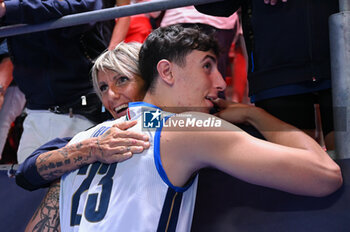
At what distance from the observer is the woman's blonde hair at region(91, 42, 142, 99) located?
1931 mm

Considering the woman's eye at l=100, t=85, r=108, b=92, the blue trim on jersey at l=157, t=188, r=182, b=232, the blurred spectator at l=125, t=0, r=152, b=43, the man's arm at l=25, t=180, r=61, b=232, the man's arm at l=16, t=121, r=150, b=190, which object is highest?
the blurred spectator at l=125, t=0, r=152, b=43

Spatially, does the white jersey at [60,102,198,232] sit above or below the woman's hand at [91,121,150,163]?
below

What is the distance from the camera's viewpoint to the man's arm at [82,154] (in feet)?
4.27

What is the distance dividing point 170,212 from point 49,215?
24.9 inches

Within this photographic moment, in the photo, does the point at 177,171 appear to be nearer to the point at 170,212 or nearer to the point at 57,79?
the point at 170,212

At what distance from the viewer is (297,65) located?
145 centimetres

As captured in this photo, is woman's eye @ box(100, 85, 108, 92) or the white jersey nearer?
the white jersey

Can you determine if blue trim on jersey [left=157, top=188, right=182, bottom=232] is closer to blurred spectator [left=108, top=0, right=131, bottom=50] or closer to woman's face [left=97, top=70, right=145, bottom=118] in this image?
woman's face [left=97, top=70, right=145, bottom=118]

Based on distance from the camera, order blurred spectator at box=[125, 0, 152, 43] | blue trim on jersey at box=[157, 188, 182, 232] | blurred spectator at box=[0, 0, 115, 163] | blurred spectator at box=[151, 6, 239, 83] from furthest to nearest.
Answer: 1. blurred spectator at box=[125, 0, 152, 43]
2. blurred spectator at box=[151, 6, 239, 83]
3. blurred spectator at box=[0, 0, 115, 163]
4. blue trim on jersey at box=[157, 188, 182, 232]

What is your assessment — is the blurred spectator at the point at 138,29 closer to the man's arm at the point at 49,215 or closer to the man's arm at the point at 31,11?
the man's arm at the point at 31,11

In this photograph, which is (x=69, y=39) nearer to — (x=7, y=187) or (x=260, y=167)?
(x=7, y=187)

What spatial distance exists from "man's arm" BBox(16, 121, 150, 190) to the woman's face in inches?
13.3

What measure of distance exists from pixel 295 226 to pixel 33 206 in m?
1.27

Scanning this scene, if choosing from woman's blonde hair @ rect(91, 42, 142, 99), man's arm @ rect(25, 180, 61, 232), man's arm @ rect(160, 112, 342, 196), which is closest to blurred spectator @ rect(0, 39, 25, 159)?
woman's blonde hair @ rect(91, 42, 142, 99)
